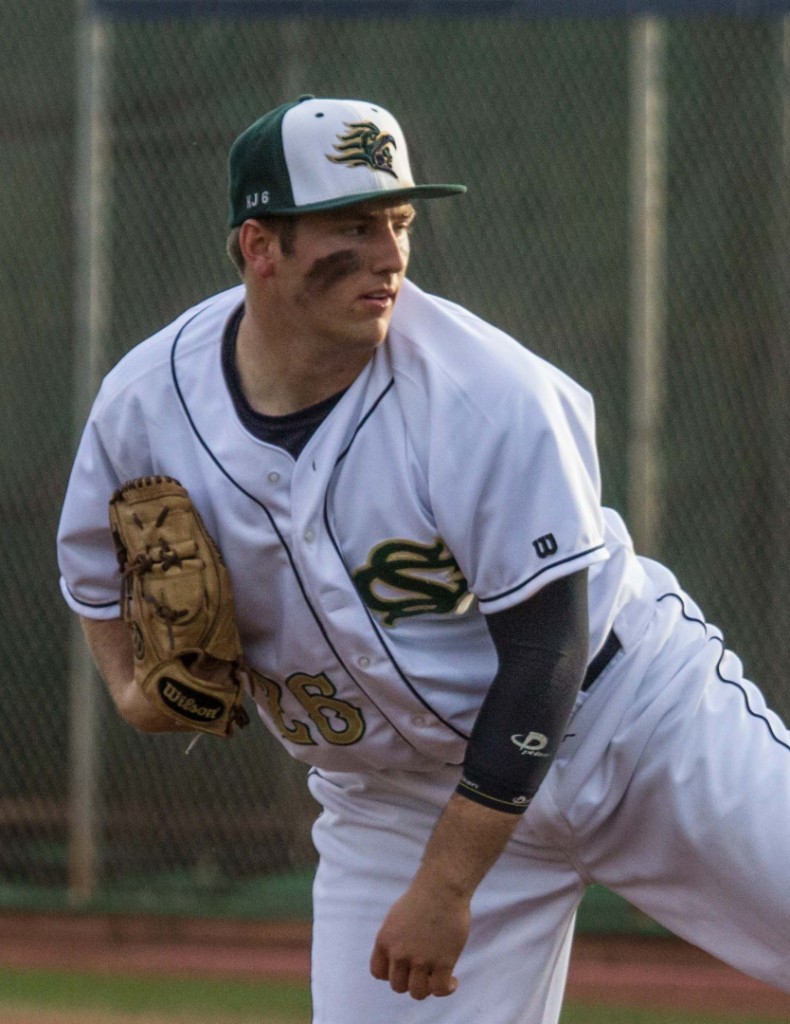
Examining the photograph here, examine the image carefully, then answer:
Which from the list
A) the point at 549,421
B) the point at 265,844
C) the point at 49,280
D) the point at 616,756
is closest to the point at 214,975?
the point at 265,844

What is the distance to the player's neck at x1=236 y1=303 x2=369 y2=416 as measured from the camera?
2279mm

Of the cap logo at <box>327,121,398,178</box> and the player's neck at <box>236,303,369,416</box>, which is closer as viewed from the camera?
the cap logo at <box>327,121,398,178</box>

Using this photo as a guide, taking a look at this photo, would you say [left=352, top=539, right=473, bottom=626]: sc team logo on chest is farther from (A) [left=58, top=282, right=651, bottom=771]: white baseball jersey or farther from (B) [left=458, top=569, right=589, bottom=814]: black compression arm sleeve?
(B) [left=458, top=569, right=589, bottom=814]: black compression arm sleeve

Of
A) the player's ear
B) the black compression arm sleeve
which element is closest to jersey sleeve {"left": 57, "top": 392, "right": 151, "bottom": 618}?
the player's ear

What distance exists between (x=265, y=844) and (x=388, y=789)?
2.98 metres

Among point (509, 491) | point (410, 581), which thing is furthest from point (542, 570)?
point (410, 581)

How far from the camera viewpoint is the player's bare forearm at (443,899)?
212 cm

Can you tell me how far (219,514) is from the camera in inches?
92.7

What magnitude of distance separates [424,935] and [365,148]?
1.08m

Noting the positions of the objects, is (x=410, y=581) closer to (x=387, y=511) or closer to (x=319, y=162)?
(x=387, y=511)

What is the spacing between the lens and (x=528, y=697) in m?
2.11

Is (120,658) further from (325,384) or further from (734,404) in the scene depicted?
(734,404)

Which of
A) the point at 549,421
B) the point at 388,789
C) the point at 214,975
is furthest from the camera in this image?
the point at 214,975

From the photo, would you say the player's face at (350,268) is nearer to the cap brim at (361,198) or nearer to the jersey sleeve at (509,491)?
the cap brim at (361,198)
